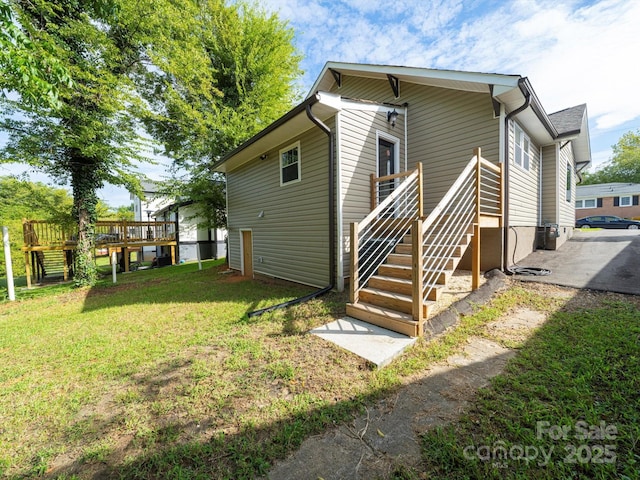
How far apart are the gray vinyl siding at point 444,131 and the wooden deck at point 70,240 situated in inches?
464

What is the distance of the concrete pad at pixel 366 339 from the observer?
2.92m

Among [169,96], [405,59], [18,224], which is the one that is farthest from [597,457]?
[18,224]

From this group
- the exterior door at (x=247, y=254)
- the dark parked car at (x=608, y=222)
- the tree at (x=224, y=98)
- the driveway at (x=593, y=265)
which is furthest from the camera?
the dark parked car at (x=608, y=222)

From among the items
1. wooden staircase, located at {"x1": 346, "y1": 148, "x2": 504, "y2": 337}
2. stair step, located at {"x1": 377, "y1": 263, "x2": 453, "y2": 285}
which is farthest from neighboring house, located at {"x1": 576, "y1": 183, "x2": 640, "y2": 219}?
stair step, located at {"x1": 377, "y1": 263, "x2": 453, "y2": 285}

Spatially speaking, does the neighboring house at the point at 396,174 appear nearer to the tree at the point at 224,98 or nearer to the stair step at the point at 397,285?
the stair step at the point at 397,285

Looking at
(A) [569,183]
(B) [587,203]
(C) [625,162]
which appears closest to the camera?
(A) [569,183]

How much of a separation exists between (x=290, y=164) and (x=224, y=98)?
7071mm

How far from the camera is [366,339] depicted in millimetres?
3314

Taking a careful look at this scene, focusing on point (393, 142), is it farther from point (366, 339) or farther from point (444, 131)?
point (366, 339)

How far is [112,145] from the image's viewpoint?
26.8ft

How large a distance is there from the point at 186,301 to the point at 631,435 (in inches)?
269

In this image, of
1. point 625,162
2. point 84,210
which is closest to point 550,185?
point 84,210

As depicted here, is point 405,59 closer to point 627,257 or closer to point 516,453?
point 627,257

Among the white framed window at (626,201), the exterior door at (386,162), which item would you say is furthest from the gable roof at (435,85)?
the white framed window at (626,201)
